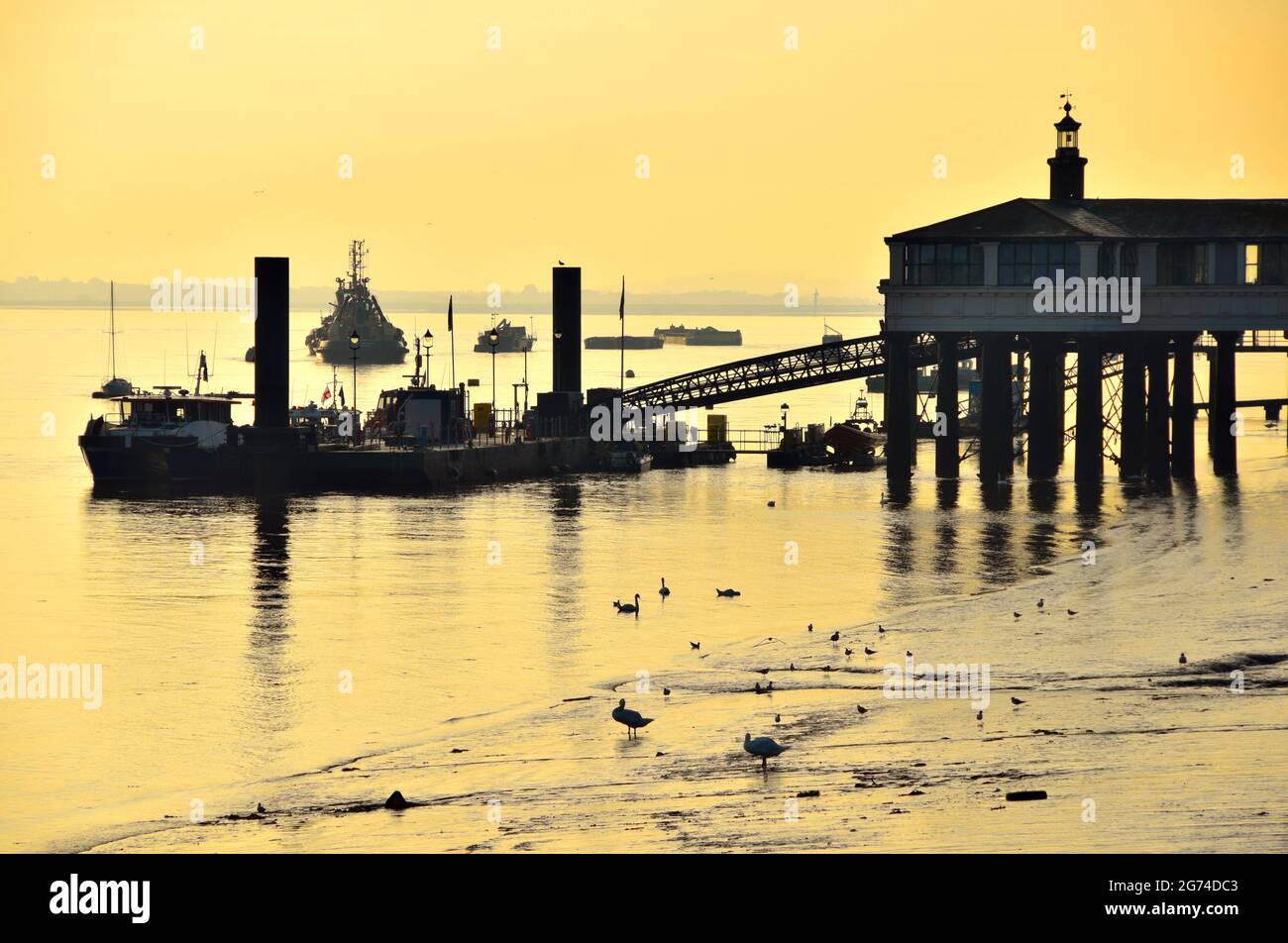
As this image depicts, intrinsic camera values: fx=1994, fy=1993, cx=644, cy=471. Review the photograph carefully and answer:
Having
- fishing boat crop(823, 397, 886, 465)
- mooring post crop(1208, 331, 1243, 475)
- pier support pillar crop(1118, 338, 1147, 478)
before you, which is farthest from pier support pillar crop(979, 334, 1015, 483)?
fishing boat crop(823, 397, 886, 465)

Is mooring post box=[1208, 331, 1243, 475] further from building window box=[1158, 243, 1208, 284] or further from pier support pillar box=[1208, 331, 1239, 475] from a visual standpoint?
building window box=[1158, 243, 1208, 284]

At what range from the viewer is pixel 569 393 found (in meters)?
124

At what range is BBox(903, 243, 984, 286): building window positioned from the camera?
3684 inches

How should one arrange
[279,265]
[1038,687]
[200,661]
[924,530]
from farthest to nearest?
[279,265], [924,530], [200,661], [1038,687]

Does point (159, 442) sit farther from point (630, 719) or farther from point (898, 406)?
point (630, 719)

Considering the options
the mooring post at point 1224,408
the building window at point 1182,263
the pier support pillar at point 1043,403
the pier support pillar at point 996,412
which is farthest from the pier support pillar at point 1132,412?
the pier support pillar at point 996,412

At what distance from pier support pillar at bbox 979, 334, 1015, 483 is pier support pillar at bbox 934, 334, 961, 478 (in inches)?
56.7

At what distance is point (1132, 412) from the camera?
10006 cm

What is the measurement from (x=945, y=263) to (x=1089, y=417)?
38.1 feet

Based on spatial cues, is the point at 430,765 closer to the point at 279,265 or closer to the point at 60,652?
the point at 60,652

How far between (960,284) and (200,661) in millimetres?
54912

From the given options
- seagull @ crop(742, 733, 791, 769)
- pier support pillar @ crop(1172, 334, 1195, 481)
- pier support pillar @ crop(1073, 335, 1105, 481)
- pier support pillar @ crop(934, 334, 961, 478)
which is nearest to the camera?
seagull @ crop(742, 733, 791, 769)
